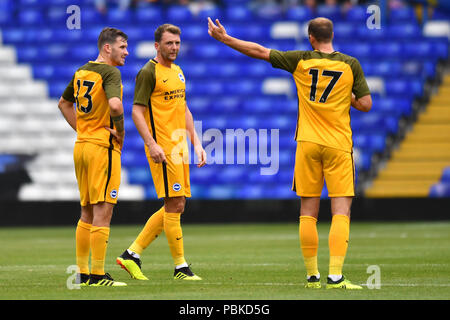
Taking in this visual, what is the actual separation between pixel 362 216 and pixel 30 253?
790 centimetres

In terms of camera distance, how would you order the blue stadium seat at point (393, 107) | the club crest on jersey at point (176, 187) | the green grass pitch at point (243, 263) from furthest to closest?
1. the blue stadium seat at point (393, 107)
2. the club crest on jersey at point (176, 187)
3. the green grass pitch at point (243, 263)

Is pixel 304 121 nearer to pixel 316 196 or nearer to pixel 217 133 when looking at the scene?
pixel 316 196

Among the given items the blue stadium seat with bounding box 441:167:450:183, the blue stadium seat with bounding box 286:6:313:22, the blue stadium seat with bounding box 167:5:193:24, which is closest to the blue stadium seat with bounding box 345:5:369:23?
the blue stadium seat with bounding box 286:6:313:22

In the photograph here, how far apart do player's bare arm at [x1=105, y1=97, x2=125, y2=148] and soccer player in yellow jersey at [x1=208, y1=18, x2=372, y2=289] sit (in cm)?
92

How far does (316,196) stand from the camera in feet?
22.2

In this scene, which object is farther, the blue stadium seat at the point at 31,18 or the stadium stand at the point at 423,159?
the blue stadium seat at the point at 31,18

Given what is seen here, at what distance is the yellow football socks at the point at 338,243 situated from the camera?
655 centimetres

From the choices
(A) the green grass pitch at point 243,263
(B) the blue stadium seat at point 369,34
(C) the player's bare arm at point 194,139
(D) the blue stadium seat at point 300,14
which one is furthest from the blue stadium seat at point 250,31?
(C) the player's bare arm at point 194,139

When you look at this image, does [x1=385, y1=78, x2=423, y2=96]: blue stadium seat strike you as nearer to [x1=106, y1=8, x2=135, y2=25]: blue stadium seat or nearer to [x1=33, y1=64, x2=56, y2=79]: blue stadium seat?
[x1=106, y1=8, x2=135, y2=25]: blue stadium seat

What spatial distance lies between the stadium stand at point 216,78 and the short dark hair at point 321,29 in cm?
1123

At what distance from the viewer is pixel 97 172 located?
6938 mm

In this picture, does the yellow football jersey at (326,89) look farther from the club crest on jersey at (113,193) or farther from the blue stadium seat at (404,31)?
the blue stadium seat at (404,31)

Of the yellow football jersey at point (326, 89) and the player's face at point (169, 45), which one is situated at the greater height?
the player's face at point (169, 45)

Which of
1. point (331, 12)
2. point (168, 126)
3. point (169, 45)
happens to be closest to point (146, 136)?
point (168, 126)
